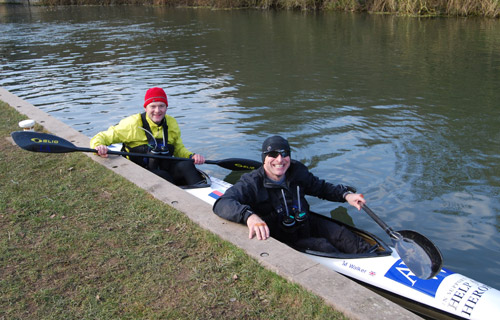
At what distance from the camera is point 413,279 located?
A: 381 cm

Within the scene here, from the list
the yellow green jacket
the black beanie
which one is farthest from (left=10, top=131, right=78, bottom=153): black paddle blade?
the black beanie

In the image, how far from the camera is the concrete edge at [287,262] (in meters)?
3.02

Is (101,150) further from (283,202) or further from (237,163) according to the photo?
(283,202)

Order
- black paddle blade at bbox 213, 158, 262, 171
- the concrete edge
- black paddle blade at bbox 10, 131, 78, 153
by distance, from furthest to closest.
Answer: black paddle blade at bbox 213, 158, 262, 171
black paddle blade at bbox 10, 131, 78, 153
the concrete edge

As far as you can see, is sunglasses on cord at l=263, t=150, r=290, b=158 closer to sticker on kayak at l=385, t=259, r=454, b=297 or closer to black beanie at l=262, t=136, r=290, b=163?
black beanie at l=262, t=136, r=290, b=163

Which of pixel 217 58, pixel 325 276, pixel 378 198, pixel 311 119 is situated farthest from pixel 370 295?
pixel 217 58

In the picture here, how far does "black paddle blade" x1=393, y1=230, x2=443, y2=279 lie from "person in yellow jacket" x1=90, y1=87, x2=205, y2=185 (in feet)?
8.91

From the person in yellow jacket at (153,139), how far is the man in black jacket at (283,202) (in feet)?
5.65

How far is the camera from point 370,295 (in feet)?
10.3

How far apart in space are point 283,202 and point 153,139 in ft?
7.75

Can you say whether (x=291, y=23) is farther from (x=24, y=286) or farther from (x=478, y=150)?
(x=24, y=286)

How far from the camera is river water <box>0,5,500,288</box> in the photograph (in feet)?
19.5

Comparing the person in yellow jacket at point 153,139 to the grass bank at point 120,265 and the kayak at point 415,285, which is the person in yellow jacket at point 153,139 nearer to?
the grass bank at point 120,265

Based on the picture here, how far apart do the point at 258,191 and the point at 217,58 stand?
40.8ft
